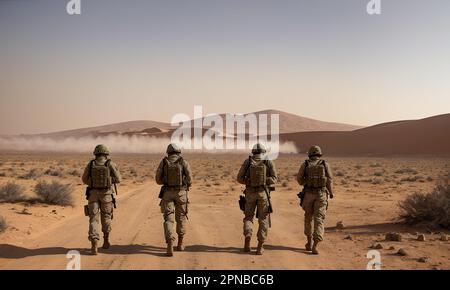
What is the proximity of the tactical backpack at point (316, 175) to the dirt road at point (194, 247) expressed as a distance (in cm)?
139

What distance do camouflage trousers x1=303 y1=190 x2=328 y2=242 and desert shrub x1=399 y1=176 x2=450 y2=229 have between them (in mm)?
3765

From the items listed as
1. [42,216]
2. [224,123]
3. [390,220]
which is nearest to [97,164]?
[42,216]

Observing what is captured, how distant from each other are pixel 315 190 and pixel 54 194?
9841 mm

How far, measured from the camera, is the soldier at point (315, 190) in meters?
8.67

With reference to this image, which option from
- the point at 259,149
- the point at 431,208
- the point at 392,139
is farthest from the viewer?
the point at 392,139

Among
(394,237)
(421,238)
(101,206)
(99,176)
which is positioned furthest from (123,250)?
(421,238)

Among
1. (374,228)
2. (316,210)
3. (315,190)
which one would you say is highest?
(315,190)

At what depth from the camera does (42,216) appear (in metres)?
12.6

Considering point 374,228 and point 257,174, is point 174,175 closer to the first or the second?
point 257,174

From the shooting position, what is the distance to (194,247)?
895 centimetres

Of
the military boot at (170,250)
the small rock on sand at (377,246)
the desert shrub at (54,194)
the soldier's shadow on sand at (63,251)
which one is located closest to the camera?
the military boot at (170,250)

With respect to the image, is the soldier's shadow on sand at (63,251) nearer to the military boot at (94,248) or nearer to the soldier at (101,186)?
the military boot at (94,248)

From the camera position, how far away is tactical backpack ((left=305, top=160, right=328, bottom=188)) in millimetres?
8680

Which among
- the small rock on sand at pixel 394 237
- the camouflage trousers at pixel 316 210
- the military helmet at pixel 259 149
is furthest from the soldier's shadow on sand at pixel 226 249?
the small rock on sand at pixel 394 237
